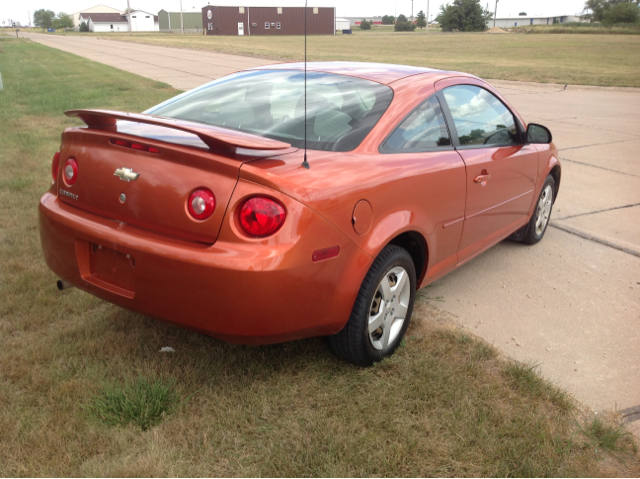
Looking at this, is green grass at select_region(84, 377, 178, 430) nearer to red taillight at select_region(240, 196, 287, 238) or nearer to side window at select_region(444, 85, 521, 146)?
red taillight at select_region(240, 196, 287, 238)

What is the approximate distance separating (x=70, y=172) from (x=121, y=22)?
16163 centimetres

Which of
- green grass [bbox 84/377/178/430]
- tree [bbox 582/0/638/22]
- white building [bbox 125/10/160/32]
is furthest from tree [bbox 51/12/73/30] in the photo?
green grass [bbox 84/377/178/430]

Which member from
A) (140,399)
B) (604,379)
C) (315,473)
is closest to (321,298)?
(315,473)

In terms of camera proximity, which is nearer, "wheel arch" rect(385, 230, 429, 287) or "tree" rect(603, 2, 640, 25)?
"wheel arch" rect(385, 230, 429, 287)

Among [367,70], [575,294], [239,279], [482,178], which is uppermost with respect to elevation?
[367,70]

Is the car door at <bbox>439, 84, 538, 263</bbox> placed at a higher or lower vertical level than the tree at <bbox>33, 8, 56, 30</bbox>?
lower

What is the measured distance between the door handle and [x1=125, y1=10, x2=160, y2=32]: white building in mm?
153675

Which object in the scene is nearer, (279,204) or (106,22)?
(279,204)

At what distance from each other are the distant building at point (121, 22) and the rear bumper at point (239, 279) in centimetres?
15397

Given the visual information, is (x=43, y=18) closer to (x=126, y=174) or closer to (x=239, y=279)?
(x=126, y=174)

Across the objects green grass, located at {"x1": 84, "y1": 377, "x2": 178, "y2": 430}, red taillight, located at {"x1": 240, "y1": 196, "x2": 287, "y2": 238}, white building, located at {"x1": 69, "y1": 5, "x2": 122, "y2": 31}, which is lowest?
green grass, located at {"x1": 84, "y1": 377, "x2": 178, "y2": 430}

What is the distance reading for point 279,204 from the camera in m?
2.45

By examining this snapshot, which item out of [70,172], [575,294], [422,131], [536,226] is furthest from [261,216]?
[536,226]

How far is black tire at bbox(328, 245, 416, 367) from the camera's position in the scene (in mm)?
2848
